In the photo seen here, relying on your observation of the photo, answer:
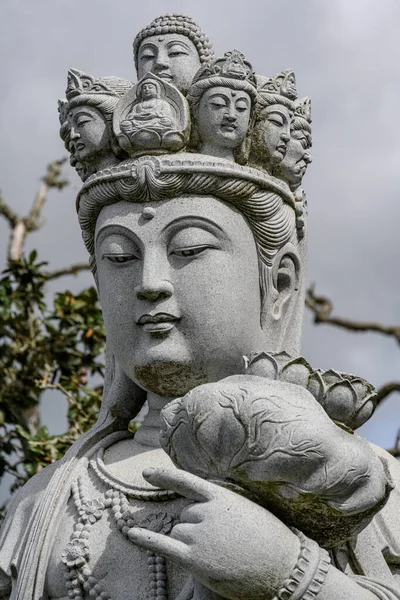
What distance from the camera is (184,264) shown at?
17.3 feet

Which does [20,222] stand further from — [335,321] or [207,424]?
[207,424]

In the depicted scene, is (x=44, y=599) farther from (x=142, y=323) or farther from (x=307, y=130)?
(x=307, y=130)

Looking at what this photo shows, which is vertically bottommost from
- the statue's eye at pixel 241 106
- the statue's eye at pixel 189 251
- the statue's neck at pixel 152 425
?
the statue's neck at pixel 152 425

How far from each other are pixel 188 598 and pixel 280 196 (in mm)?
1856

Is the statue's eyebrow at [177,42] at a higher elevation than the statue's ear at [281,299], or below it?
higher

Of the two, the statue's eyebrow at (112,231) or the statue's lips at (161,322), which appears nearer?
the statue's lips at (161,322)

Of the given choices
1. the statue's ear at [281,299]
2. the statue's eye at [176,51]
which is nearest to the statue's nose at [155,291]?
the statue's ear at [281,299]

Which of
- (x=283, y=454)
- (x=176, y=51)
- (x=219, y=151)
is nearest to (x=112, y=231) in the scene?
(x=219, y=151)

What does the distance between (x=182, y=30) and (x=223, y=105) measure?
0.59 m

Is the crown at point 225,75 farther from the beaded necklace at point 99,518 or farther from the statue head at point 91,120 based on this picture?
the beaded necklace at point 99,518

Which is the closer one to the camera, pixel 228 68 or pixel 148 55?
pixel 228 68

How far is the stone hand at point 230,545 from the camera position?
169 inches

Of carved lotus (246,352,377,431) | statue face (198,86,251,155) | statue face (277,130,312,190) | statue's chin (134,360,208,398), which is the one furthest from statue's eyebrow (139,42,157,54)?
carved lotus (246,352,377,431)

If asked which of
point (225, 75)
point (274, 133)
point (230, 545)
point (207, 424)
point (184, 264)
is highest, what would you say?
point (225, 75)
